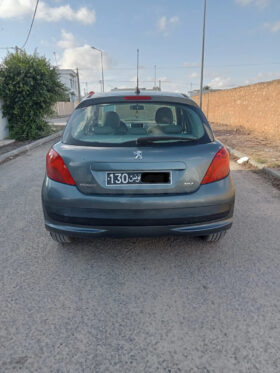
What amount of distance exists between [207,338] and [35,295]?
1344 mm

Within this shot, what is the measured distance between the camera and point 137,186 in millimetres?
2441

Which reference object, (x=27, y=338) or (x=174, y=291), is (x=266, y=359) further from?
(x=27, y=338)

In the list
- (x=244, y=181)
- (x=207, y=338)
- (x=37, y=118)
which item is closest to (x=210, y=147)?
(x=207, y=338)

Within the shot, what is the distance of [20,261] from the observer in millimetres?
2871

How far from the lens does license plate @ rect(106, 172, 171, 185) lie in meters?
2.44

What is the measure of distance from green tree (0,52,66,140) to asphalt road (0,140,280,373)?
938cm

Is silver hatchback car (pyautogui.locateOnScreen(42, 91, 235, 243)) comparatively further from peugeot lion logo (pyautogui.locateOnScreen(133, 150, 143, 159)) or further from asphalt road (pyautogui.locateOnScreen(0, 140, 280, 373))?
asphalt road (pyautogui.locateOnScreen(0, 140, 280, 373))

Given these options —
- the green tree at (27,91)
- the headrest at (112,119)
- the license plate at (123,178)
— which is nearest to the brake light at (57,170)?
the license plate at (123,178)

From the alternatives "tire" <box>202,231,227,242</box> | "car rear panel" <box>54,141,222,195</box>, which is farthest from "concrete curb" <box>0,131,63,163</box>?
"tire" <box>202,231,227,242</box>

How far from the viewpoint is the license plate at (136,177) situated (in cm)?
244

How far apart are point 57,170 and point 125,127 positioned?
90cm

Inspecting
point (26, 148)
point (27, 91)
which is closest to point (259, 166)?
point (26, 148)

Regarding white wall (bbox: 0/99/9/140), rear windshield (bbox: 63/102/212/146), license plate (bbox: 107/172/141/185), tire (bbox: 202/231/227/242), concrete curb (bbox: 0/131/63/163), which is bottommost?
concrete curb (bbox: 0/131/63/163)

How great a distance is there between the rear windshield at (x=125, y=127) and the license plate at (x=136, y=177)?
0.93 feet
